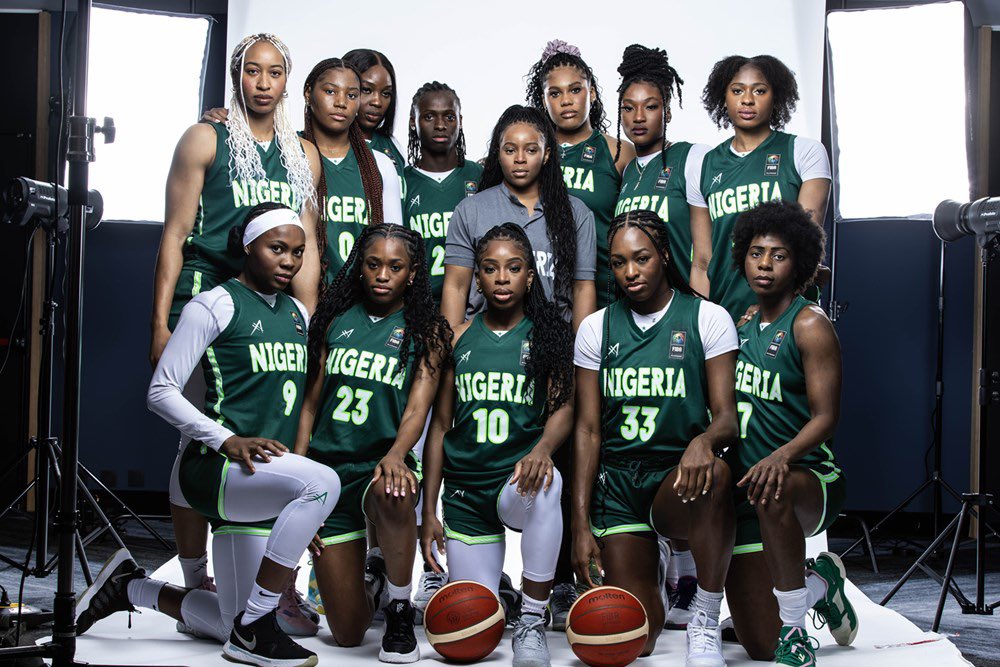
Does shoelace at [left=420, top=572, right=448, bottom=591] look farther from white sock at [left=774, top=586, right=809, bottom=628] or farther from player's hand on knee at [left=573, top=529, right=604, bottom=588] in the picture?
white sock at [left=774, top=586, right=809, bottom=628]

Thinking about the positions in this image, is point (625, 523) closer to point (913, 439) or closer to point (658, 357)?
point (658, 357)

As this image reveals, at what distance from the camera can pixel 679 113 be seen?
4.77m

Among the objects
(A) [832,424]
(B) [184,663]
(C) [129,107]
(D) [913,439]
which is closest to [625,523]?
(A) [832,424]

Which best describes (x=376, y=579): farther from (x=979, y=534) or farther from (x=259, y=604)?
(x=979, y=534)

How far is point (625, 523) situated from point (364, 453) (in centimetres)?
76

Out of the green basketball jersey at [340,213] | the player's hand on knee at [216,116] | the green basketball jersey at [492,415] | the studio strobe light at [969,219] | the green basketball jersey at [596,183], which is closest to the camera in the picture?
the green basketball jersey at [492,415]

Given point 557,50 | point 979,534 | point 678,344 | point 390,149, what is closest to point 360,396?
point 678,344

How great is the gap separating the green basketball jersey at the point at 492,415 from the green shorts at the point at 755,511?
596 millimetres

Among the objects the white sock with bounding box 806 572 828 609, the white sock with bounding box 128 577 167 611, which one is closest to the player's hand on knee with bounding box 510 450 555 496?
the white sock with bounding box 806 572 828 609

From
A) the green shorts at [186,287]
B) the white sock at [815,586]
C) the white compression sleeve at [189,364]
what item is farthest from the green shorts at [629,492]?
the green shorts at [186,287]

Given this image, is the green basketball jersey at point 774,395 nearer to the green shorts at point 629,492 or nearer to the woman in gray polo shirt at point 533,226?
the green shorts at point 629,492

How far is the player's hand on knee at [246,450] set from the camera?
2.79 m

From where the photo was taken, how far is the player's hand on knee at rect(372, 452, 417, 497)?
2.92 m

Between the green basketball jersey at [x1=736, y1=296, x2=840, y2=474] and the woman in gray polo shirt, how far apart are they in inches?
22.9
